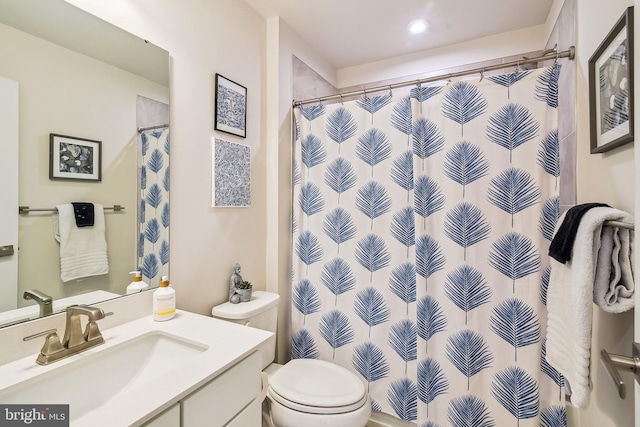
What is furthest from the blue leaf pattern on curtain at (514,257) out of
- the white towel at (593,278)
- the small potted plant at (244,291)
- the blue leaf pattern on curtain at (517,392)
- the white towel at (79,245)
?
the white towel at (79,245)

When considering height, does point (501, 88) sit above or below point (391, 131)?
above

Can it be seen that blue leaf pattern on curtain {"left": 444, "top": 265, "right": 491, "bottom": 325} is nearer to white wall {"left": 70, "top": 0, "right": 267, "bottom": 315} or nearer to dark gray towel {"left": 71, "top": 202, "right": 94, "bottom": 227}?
white wall {"left": 70, "top": 0, "right": 267, "bottom": 315}

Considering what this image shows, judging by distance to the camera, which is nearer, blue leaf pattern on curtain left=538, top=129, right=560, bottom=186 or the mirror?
the mirror

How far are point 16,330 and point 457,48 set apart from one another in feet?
9.22

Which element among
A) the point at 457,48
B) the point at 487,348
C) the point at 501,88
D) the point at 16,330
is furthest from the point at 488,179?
the point at 16,330

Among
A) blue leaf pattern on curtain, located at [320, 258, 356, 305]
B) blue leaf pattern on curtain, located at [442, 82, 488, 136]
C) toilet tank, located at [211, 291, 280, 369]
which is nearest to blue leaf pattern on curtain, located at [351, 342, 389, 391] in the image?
blue leaf pattern on curtain, located at [320, 258, 356, 305]

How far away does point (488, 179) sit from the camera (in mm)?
1399

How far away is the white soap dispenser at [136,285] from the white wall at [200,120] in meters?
0.13

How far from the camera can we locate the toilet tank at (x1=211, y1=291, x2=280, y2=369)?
142 cm

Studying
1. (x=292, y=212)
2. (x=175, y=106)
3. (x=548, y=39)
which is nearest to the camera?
(x=175, y=106)

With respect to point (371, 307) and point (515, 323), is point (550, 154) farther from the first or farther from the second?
point (371, 307)

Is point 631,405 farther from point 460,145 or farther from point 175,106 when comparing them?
point 175,106

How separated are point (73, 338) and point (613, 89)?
1.84 meters

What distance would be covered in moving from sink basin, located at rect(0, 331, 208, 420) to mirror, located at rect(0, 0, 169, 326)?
0.22 meters
